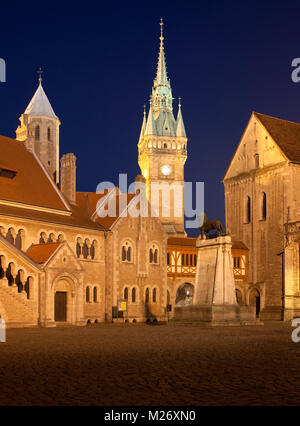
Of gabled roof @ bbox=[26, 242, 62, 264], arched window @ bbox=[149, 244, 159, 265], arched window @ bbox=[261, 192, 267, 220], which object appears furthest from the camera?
arched window @ bbox=[261, 192, 267, 220]

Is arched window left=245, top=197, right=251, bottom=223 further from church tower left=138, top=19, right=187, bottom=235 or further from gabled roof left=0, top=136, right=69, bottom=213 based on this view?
church tower left=138, top=19, right=187, bottom=235

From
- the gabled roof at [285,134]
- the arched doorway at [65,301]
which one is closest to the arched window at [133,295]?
the arched doorway at [65,301]

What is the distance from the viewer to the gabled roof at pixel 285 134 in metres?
55.7

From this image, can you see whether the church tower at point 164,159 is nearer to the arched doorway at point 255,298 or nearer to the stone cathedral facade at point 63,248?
the arched doorway at point 255,298

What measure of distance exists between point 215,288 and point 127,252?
720 inches

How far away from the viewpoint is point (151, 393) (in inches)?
380

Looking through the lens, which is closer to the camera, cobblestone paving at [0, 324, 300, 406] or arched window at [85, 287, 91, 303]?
cobblestone paving at [0, 324, 300, 406]

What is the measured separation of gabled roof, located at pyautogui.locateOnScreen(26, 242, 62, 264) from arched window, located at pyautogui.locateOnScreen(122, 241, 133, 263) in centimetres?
1065

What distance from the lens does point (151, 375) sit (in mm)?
11828

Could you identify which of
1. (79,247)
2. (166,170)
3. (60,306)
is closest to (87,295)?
(79,247)

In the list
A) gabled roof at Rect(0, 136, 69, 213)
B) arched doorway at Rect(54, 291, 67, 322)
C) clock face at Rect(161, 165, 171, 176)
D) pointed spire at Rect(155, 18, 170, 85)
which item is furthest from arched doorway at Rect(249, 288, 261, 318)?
pointed spire at Rect(155, 18, 170, 85)

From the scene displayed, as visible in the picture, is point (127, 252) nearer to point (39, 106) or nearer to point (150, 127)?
point (39, 106)

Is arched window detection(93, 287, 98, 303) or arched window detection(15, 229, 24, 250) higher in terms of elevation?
arched window detection(15, 229, 24, 250)

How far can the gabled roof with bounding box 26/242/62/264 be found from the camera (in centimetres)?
3872
